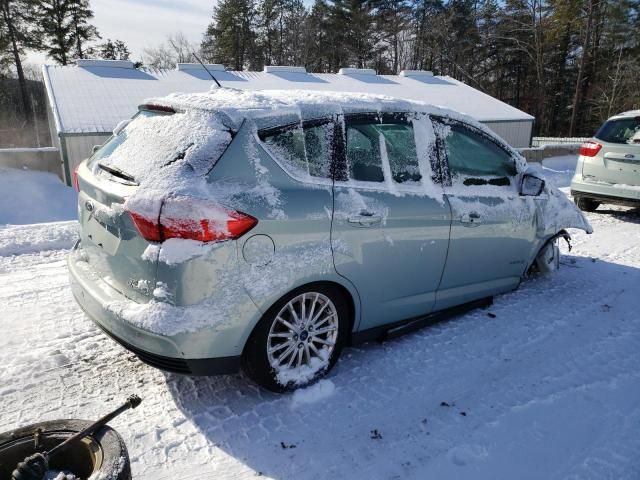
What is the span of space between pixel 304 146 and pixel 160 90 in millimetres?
16670

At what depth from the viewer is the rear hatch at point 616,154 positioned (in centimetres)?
723

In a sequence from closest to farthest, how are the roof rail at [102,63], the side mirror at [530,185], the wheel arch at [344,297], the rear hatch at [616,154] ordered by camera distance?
the wheel arch at [344,297], the side mirror at [530,185], the rear hatch at [616,154], the roof rail at [102,63]

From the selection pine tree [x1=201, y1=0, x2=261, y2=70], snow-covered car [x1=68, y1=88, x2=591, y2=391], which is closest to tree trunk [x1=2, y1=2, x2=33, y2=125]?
pine tree [x1=201, y1=0, x2=261, y2=70]

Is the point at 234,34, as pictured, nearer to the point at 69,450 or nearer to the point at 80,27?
the point at 80,27

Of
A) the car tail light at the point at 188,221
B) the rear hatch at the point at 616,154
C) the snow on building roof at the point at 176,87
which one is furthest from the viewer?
the snow on building roof at the point at 176,87

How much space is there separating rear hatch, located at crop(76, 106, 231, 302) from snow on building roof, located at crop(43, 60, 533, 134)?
1209 centimetres

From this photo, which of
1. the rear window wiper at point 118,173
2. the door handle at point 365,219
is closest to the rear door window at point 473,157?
the door handle at point 365,219

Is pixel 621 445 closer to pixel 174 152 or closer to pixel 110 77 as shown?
pixel 174 152

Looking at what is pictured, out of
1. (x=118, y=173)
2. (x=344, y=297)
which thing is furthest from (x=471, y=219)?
(x=118, y=173)

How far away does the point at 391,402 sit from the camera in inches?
122

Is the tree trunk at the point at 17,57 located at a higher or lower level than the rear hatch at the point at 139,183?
higher

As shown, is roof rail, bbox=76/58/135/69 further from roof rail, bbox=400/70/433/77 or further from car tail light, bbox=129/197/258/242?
car tail light, bbox=129/197/258/242

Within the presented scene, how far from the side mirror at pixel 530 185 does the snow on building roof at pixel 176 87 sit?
11267mm

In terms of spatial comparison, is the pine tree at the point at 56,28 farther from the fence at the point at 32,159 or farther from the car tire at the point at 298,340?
the car tire at the point at 298,340
